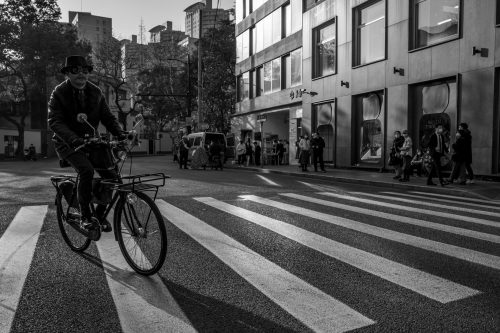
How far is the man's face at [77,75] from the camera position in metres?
4.37

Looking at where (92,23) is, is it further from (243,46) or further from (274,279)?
(274,279)

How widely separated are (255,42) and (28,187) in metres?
23.3

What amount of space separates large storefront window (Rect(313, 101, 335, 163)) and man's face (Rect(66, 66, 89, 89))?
18855 millimetres

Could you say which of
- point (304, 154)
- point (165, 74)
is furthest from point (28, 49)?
point (304, 154)

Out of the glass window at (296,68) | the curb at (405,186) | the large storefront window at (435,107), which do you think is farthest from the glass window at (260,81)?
the large storefront window at (435,107)

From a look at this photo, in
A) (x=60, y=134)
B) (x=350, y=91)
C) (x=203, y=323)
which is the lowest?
(x=203, y=323)

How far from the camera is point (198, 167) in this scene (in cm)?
2306

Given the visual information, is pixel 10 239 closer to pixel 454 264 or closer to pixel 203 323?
pixel 203 323

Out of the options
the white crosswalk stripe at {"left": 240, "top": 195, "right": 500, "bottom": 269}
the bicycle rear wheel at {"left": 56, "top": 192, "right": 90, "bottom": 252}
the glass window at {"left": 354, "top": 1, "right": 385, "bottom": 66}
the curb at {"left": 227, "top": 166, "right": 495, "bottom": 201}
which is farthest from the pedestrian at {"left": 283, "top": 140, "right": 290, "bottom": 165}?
the bicycle rear wheel at {"left": 56, "top": 192, "right": 90, "bottom": 252}

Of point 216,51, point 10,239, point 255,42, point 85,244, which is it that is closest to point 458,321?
point 85,244

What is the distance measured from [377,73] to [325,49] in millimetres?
5074

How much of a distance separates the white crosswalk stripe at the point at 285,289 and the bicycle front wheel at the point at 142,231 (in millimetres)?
761

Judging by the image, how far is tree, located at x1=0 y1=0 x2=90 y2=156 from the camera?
3875cm

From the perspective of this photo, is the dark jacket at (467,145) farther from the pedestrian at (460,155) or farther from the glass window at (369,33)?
the glass window at (369,33)
